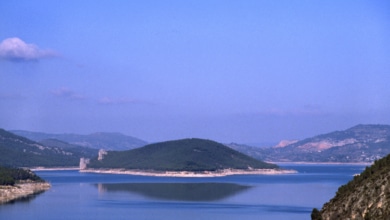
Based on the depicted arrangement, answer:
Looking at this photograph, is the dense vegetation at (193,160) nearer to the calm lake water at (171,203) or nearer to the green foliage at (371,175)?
the calm lake water at (171,203)

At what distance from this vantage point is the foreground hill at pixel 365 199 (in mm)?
33312

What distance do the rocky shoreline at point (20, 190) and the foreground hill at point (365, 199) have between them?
2057 inches

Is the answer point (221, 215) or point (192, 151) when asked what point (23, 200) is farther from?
point (192, 151)

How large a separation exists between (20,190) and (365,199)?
224 feet

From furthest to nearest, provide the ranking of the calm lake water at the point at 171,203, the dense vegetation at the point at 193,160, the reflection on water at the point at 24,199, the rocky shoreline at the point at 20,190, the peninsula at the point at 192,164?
the dense vegetation at the point at 193,160
the peninsula at the point at 192,164
the rocky shoreline at the point at 20,190
the reflection on water at the point at 24,199
the calm lake water at the point at 171,203

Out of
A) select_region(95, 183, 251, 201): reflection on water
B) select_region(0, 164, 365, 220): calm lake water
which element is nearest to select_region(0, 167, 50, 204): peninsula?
select_region(0, 164, 365, 220): calm lake water

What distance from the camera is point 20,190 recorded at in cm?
9662

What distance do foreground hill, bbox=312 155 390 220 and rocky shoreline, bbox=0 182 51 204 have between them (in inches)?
2057

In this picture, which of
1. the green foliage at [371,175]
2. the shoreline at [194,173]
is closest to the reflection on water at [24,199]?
the green foliage at [371,175]

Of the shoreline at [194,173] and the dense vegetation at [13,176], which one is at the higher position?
the shoreline at [194,173]

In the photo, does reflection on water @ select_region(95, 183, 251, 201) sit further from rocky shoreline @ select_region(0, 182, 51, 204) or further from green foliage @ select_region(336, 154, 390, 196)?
green foliage @ select_region(336, 154, 390, 196)

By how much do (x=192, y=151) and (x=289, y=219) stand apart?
413 feet

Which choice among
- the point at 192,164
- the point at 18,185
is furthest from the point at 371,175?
the point at 192,164

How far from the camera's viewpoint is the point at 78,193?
104 m
